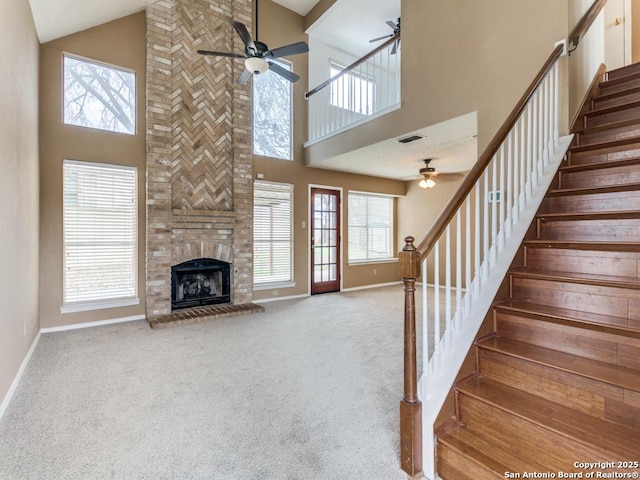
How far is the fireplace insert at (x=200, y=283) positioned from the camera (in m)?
4.99

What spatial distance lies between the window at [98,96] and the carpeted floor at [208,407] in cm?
285

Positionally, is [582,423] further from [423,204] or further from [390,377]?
[423,204]

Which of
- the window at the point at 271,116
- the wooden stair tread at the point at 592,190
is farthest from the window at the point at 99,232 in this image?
the wooden stair tread at the point at 592,190

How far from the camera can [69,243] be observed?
432 centimetres

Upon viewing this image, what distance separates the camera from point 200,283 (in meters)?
5.26

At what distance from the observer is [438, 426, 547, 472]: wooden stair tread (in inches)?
58.0

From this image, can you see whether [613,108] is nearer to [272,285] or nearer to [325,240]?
[325,240]

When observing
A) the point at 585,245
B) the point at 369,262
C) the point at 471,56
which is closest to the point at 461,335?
the point at 585,245

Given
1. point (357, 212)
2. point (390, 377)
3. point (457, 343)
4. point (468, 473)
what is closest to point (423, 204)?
point (357, 212)

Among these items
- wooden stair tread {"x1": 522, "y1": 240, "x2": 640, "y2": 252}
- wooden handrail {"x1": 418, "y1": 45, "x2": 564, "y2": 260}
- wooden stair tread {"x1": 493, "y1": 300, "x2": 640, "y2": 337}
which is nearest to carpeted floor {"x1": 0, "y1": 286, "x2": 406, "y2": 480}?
wooden stair tread {"x1": 493, "y1": 300, "x2": 640, "y2": 337}

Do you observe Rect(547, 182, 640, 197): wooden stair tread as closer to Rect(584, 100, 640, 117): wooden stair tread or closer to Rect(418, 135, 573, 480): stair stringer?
Rect(418, 135, 573, 480): stair stringer

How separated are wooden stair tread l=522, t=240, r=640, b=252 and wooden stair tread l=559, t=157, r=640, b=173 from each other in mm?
826

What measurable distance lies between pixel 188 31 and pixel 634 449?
6.34 meters

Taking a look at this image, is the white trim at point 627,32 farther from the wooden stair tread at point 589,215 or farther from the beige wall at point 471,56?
the wooden stair tread at point 589,215
